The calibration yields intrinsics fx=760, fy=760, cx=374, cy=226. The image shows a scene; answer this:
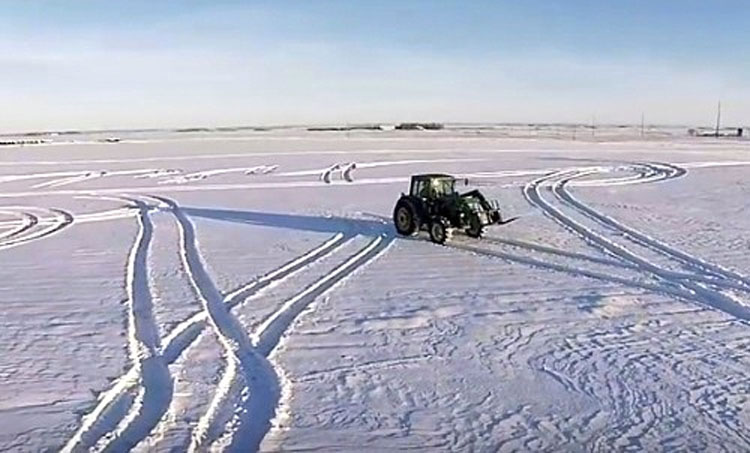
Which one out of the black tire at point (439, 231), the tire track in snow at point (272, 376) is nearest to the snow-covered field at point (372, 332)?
the tire track in snow at point (272, 376)

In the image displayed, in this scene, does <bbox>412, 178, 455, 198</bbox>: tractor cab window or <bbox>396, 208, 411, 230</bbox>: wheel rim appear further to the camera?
<bbox>412, 178, 455, 198</bbox>: tractor cab window

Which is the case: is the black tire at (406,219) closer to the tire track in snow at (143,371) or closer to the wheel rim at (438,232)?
the wheel rim at (438,232)

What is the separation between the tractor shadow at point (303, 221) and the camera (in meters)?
16.0

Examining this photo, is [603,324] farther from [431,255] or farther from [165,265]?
[165,265]

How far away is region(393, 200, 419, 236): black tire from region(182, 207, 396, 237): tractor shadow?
380 millimetres

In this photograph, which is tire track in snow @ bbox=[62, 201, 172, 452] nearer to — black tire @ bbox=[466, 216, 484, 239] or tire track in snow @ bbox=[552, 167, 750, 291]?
black tire @ bbox=[466, 216, 484, 239]

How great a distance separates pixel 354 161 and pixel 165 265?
25.7 metres

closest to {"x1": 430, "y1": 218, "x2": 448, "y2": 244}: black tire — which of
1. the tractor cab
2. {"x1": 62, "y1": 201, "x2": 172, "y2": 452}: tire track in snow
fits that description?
the tractor cab

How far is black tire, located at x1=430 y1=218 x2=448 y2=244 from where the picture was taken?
14305 mm

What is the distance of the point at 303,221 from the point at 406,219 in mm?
3482

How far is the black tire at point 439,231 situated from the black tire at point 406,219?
441 mm

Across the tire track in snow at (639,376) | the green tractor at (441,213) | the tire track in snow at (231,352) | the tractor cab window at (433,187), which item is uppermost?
the tractor cab window at (433,187)

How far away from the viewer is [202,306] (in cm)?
959

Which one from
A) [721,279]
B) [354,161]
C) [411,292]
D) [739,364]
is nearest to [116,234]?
[411,292]
